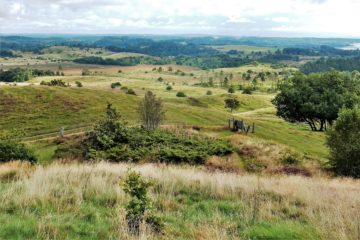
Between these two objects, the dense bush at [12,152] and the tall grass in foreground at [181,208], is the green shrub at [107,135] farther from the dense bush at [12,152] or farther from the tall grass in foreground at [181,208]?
the tall grass in foreground at [181,208]

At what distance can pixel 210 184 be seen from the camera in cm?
1428

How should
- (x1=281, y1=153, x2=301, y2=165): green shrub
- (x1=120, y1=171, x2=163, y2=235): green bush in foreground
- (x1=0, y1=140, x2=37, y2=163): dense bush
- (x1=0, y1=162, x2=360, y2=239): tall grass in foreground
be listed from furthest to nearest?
(x1=281, y1=153, x2=301, y2=165): green shrub < (x1=0, y1=140, x2=37, y2=163): dense bush < (x1=120, y1=171, x2=163, y2=235): green bush in foreground < (x1=0, y1=162, x2=360, y2=239): tall grass in foreground

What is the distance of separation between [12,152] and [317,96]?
62.2 meters

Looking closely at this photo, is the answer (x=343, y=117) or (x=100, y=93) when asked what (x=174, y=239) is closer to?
(x=343, y=117)

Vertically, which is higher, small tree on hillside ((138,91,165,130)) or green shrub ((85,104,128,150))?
green shrub ((85,104,128,150))

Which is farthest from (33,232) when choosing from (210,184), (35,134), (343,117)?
(35,134)

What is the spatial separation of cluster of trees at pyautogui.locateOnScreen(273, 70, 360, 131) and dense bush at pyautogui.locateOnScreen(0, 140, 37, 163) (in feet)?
192

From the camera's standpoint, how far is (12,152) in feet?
102

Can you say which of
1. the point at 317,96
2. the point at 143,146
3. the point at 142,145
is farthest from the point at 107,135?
the point at 317,96

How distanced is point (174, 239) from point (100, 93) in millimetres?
92177

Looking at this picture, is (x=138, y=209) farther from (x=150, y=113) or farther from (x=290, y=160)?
(x=150, y=113)

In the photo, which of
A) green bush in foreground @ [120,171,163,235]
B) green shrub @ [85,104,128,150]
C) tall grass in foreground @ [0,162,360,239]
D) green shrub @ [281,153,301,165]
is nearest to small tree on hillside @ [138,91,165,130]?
green shrub @ [85,104,128,150]

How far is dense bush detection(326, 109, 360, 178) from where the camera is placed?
32969mm

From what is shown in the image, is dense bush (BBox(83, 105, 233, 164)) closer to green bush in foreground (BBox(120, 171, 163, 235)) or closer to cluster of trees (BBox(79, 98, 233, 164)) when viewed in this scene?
cluster of trees (BBox(79, 98, 233, 164))
